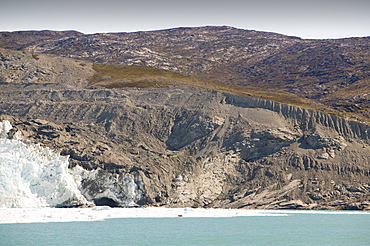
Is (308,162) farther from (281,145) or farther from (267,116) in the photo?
(267,116)

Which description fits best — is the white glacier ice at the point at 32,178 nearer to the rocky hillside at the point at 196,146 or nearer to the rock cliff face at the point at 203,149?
the rocky hillside at the point at 196,146

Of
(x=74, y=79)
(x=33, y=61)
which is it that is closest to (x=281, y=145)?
(x=74, y=79)

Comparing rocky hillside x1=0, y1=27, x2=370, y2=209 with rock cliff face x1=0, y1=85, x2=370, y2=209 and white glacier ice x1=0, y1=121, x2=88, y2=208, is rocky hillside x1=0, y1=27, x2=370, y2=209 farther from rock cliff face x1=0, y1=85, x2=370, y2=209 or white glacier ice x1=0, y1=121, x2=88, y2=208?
white glacier ice x1=0, y1=121, x2=88, y2=208

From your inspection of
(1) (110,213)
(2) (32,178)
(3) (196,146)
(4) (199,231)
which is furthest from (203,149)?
(4) (199,231)

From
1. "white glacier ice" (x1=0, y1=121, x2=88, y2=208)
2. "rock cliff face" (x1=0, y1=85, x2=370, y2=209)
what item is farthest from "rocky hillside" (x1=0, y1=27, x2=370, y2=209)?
"white glacier ice" (x1=0, y1=121, x2=88, y2=208)

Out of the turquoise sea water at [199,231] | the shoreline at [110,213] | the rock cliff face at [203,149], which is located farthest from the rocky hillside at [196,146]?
the turquoise sea water at [199,231]

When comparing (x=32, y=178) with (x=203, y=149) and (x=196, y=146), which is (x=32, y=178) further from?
(x=203, y=149)
